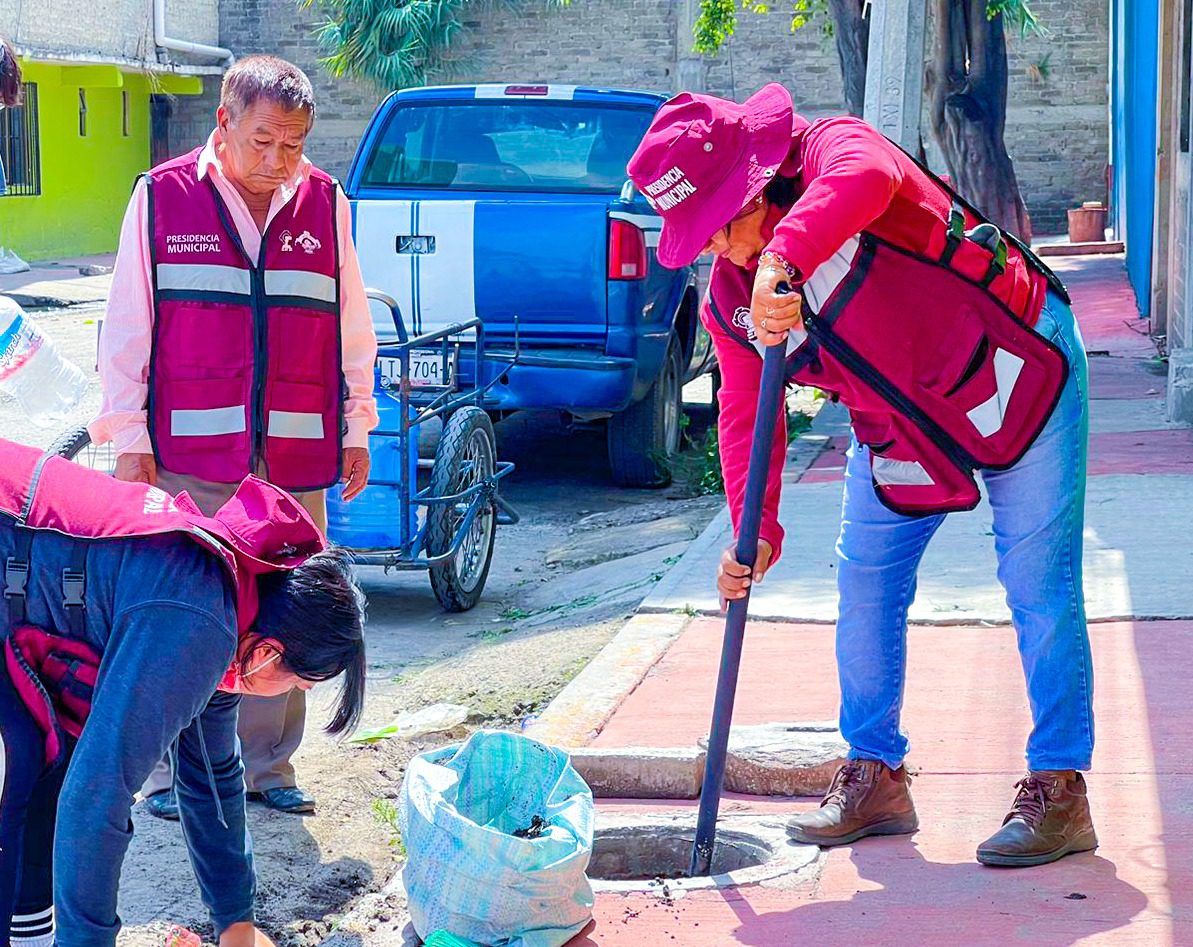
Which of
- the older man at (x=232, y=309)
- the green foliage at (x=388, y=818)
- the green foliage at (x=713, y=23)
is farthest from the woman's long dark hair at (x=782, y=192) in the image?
the green foliage at (x=713, y=23)

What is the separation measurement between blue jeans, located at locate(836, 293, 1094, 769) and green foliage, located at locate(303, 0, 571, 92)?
25316 millimetres

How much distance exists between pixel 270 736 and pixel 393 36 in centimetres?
2524

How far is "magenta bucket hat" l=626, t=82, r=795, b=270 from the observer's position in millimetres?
3188

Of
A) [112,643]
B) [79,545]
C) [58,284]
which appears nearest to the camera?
[112,643]

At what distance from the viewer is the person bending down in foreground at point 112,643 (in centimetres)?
261

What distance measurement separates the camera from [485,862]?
3201mm

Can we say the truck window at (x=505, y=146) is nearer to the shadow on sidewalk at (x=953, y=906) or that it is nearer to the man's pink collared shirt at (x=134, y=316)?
the man's pink collared shirt at (x=134, y=316)

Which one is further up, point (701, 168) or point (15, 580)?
point (701, 168)

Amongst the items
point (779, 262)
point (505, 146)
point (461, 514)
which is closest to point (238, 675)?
point (779, 262)

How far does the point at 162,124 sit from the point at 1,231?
717 centimetres

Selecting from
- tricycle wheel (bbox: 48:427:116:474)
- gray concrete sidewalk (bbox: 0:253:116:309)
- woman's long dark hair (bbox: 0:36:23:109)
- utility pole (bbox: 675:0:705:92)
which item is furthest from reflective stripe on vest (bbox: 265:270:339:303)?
utility pole (bbox: 675:0:705:92)

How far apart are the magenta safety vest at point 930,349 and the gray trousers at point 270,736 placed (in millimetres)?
1647

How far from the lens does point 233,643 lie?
8.86ft

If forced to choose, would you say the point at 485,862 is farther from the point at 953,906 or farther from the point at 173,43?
the point at 173,43
